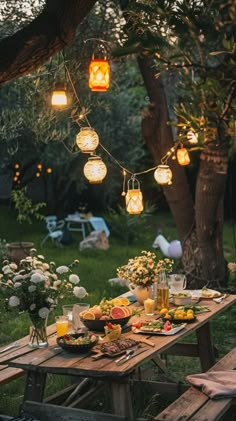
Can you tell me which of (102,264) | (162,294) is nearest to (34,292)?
(162,294)

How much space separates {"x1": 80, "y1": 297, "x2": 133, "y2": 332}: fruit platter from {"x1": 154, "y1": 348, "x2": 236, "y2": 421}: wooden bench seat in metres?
0.72

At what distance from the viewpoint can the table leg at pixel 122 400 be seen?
4.45m

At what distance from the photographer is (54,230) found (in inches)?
626

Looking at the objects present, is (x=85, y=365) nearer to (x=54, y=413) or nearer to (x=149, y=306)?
(x=54, y=413)

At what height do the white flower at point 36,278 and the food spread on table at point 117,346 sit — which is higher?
the white flower at point 36,278

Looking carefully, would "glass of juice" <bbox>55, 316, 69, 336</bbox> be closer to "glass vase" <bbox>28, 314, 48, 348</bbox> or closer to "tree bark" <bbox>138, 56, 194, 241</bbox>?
"glass vase" <bbox>28, 314, 48, 348</bbox>

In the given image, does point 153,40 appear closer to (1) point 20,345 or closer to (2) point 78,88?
(1) point 20,345

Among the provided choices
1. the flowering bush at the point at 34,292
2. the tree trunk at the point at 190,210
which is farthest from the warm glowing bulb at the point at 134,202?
the tree trunk at the point at 190,210

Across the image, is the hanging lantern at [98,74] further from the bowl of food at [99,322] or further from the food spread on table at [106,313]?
the bowl of food at [99,322]

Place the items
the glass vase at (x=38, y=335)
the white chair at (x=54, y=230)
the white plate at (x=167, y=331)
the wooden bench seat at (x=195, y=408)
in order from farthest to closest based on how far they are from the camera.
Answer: the white chair at (x=54, y=230), the white plate at (x=167, y=331), the glass vase at (x=38, y=335), the wooden bench seat at (x=195, y=408)

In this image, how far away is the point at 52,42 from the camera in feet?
15.0

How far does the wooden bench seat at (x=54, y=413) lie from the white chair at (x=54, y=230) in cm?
1005

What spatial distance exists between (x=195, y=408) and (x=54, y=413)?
900 millimetres

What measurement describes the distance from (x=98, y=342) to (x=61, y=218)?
1267 centimetres
